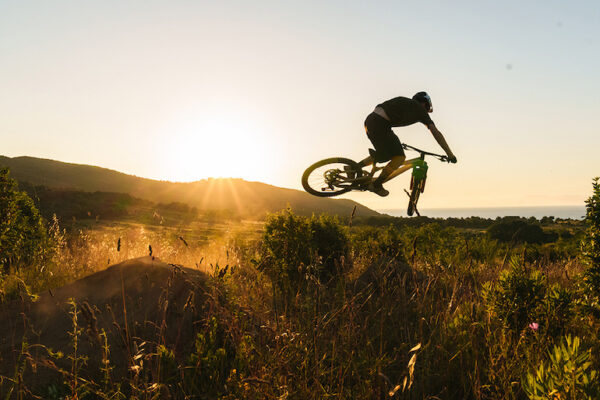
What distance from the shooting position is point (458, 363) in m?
3.39

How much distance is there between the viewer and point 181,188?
92.7m

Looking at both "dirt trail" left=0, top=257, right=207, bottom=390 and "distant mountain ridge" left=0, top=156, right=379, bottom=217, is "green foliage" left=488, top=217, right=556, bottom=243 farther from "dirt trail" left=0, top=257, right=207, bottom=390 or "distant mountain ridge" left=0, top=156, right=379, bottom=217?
"distant mountain ridge" left=0, top=156, right=379, bottom=217

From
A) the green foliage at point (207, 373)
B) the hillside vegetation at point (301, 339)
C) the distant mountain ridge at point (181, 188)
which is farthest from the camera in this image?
the distant mountain ridge at point (181, 188)

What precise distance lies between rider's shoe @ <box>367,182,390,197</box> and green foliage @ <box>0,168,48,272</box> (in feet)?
21.9

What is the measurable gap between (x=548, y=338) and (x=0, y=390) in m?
4.93

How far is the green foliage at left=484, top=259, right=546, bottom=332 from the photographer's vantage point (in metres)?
3.96

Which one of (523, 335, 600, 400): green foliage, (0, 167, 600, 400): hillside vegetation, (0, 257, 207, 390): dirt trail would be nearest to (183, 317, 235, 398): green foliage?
(0, 167, 600, 400): hillside vegetation

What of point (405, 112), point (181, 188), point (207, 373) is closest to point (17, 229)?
point (207, 373)

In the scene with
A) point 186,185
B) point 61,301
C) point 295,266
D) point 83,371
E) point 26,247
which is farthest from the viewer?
point 186,185

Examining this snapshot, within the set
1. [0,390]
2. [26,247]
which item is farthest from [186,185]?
[0,390]

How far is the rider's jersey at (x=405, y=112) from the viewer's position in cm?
697

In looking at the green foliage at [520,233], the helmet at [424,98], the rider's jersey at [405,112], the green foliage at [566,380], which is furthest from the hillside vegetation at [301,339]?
the green foliage at [520,233]

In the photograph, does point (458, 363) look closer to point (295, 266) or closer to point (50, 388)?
point (50, 388)

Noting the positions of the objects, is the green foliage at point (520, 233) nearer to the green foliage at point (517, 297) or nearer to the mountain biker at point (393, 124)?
the mountain biker at point (393, 124)
